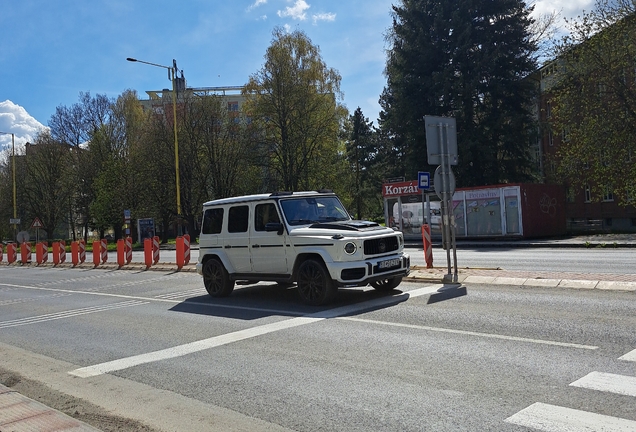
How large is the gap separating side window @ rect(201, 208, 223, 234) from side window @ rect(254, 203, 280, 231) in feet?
3.73

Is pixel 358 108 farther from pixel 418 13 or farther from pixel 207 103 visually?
pixel 418 13

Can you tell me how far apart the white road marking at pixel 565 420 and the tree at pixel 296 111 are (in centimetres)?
4234

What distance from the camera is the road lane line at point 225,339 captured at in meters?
7.09

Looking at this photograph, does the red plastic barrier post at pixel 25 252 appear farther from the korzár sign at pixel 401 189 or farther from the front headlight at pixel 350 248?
the front headlight at pixel 350 248

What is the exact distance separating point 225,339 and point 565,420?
16.2 feet

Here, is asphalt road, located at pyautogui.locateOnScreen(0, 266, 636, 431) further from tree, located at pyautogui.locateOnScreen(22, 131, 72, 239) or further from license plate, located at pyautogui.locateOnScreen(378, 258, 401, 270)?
tree, located at pyautogui.locateOnScreen(22, 131, 72, 239)

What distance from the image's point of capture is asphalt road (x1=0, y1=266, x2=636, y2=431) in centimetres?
481

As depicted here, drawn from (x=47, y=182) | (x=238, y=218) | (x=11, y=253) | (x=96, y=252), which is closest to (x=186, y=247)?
(x=96, y=252)

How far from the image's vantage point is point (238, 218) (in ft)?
38.1

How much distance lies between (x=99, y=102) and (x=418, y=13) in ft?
110

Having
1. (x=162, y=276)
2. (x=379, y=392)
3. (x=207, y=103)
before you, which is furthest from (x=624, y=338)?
(x=207, y=103)

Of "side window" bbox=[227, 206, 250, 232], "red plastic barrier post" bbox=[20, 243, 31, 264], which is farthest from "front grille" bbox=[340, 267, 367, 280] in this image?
"red plastic barrier post" bbox=[20, 243, 31, 264]

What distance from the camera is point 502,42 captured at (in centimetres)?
3725

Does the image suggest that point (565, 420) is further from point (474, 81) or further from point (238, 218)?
point (474, 81)
